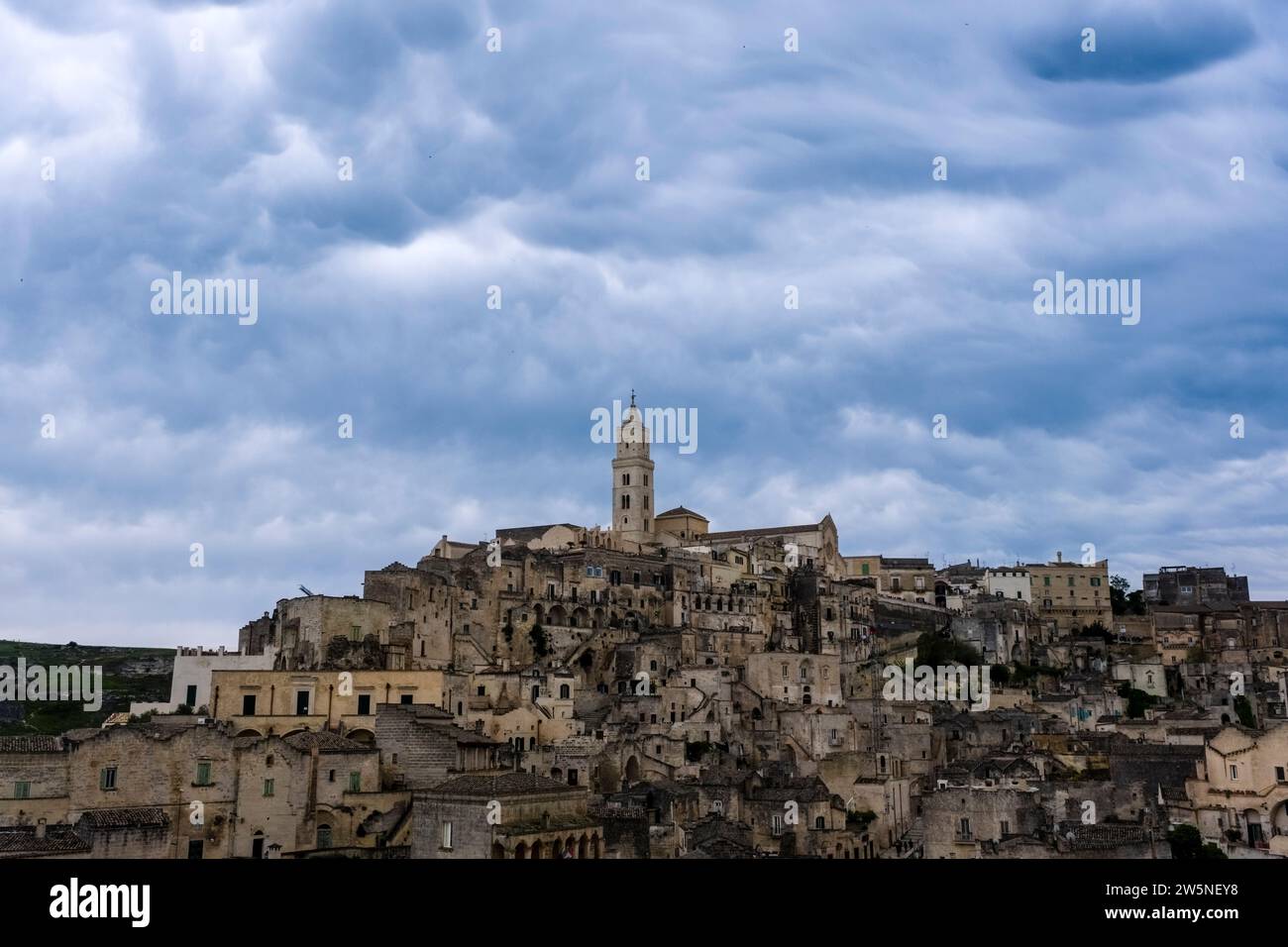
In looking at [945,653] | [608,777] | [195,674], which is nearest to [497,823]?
[608,777]

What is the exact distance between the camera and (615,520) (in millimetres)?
126062

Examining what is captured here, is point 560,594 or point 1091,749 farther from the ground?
point 560,594

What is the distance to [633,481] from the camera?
126 meters

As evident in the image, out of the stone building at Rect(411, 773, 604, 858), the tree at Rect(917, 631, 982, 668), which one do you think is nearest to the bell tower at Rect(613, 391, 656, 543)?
the tree at Rect(917, 631, 982, 668)

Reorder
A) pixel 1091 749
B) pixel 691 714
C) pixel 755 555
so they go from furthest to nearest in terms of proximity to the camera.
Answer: pixel 755 555 → pixel 691 714 → pixel 1091 749

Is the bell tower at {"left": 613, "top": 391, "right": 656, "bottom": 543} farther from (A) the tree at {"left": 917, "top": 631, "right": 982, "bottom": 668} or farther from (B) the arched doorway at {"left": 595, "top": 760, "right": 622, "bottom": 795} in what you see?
(B) the arched doorway at {"left": 595, "top": 760, "right": 622, "bottom": 795}

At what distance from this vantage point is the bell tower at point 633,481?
409 feet

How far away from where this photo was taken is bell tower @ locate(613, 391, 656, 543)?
409ft

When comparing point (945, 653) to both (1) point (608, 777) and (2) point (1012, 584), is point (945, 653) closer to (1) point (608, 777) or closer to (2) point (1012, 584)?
(2) point (1012, 584)
